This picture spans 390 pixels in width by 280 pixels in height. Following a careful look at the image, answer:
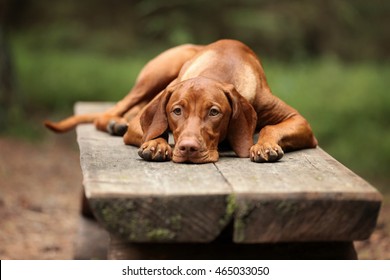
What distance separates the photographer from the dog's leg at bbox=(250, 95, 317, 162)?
11.2 ft

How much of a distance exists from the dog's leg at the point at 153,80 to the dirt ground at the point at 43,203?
4.34ft

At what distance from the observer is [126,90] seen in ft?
30.2

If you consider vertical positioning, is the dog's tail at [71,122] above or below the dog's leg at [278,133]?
below

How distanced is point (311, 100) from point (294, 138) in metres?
4.89

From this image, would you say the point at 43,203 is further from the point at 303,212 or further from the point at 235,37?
the point at 235,37

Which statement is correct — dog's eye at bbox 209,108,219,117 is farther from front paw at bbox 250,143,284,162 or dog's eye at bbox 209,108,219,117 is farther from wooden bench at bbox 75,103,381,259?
wooden bench at bbox 75,103,381,259

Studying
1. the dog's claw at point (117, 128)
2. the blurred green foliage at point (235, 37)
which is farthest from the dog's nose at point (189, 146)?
the blurred green foliage at point (235, 37)

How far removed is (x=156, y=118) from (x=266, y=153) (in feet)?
2.17

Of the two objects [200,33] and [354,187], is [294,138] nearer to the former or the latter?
[354,187]

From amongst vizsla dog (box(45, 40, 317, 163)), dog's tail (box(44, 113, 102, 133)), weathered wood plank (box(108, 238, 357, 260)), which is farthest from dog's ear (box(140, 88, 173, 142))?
dog's tail (box(44, 113, 102, 133))

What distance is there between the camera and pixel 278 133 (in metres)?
3.71

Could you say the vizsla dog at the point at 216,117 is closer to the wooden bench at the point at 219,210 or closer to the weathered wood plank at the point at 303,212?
the wooden bench at the point at 219,210

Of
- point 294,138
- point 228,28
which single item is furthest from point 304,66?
point 294,138

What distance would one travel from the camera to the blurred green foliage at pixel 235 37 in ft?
27.1
